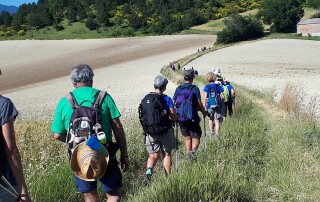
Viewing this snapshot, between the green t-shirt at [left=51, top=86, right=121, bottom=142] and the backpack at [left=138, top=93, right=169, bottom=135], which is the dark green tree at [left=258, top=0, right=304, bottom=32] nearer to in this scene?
the backpack at [left=138, top=93, right=169, bottom=135]

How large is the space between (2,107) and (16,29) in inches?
3965

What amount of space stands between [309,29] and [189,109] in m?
66.7

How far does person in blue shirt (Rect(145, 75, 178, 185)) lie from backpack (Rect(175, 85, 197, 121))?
0.70m

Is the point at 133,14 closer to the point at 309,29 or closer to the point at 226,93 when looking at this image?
the point at 309,29

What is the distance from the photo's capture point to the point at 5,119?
3119 millimetres

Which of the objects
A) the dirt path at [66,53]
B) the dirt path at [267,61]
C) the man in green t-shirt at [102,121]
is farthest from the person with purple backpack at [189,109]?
the dirt path at [66,53]

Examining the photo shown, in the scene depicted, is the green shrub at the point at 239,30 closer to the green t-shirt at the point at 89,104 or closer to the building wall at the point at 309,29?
the building wall at the point at 309,29

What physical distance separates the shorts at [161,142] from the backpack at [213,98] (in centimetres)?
263

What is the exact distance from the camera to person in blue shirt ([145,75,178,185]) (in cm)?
578

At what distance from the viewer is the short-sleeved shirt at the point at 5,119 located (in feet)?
10.2

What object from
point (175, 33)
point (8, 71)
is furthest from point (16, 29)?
point (8, 71)

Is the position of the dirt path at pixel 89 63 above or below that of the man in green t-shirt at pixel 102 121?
below

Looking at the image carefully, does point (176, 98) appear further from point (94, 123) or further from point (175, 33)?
point (175, 33)

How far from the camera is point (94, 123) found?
3.75 m
